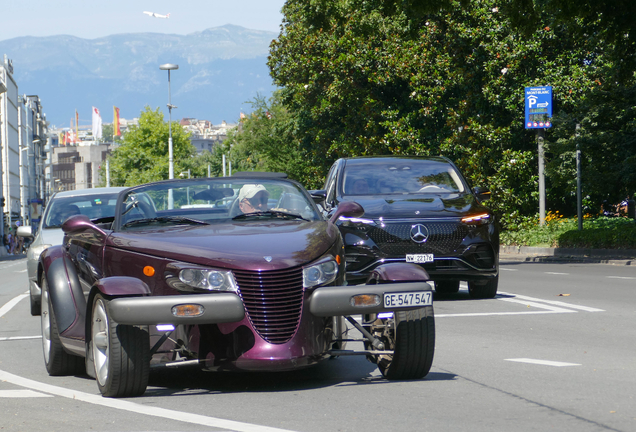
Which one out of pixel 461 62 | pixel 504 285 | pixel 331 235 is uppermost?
pixel 461 62

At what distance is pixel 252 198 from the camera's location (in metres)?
7.18

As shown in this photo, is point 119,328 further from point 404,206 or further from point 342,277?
point 404,206

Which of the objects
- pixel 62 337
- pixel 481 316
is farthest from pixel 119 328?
pixel 481 316

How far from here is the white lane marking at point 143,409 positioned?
511cm

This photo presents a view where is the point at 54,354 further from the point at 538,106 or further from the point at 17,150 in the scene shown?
the point at 17,150

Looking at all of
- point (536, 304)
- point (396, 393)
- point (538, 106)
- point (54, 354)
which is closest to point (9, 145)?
point (538, 106)

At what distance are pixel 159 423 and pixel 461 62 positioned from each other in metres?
28.6

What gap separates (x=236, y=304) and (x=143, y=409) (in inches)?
32.5

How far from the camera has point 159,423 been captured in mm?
5262

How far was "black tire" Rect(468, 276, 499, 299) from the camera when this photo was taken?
12.7 m

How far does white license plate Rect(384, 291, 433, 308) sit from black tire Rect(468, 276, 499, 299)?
662 centimetres

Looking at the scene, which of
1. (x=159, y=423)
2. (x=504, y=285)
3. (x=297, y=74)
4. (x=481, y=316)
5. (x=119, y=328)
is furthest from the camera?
(x=297, y=74)

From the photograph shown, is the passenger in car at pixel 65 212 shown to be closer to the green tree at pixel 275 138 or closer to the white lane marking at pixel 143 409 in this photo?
the white lane marking at pixel 143 409

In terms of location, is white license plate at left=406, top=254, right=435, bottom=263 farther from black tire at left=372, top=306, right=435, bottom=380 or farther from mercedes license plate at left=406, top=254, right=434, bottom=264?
black tire at left=372, top=306, right=435, bottom=380
